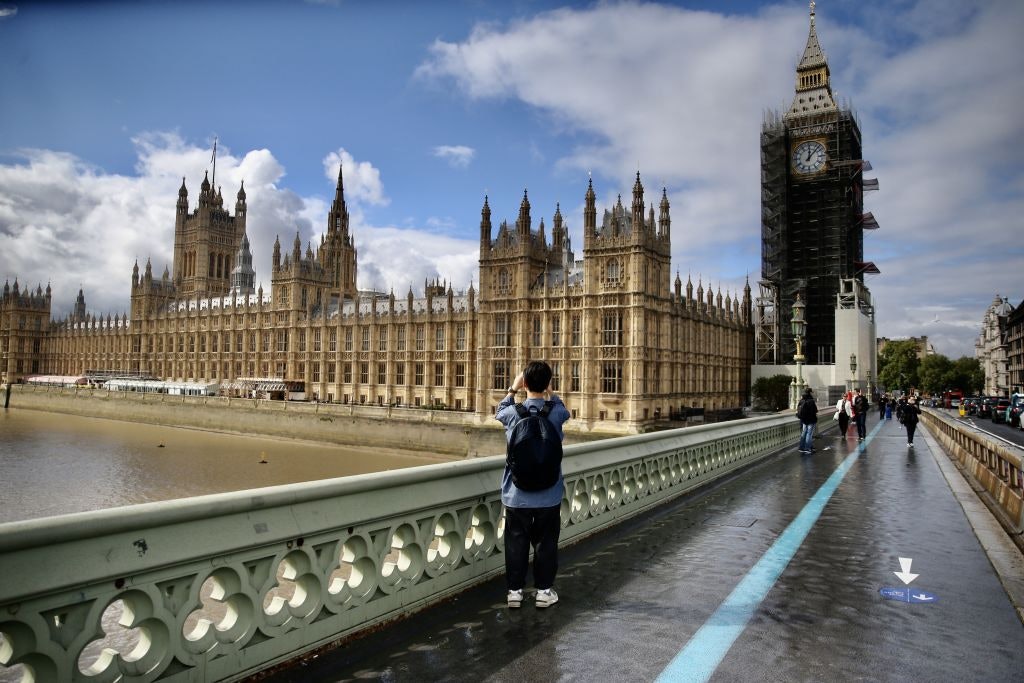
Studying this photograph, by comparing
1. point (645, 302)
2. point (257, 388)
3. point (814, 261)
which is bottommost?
point (257, 388)

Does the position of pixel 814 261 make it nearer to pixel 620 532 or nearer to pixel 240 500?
pixel 620 532

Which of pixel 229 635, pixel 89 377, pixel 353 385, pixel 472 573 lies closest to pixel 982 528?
pixel 472 573

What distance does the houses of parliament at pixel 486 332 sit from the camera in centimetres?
5059

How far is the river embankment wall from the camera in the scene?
167 ft

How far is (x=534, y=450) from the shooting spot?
17.8 feet

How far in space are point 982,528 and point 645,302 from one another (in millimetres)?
41500

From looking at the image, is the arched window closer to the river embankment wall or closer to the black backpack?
the river embankment wall

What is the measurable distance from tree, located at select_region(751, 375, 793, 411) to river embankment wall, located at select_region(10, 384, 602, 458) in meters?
28.0

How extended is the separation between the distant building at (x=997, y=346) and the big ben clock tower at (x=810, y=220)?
42879 mm

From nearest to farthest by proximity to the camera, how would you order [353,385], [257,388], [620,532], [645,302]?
[620,532], [645,302], [353,385], [257,388]

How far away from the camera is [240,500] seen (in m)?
4.09

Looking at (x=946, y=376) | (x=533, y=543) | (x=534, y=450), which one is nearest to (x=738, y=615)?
(x=533, y=543)

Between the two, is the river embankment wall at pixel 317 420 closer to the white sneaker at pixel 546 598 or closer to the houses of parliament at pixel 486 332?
the houses of parliament at pixel 486 332

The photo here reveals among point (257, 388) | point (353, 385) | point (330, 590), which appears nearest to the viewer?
point (330, 590)
